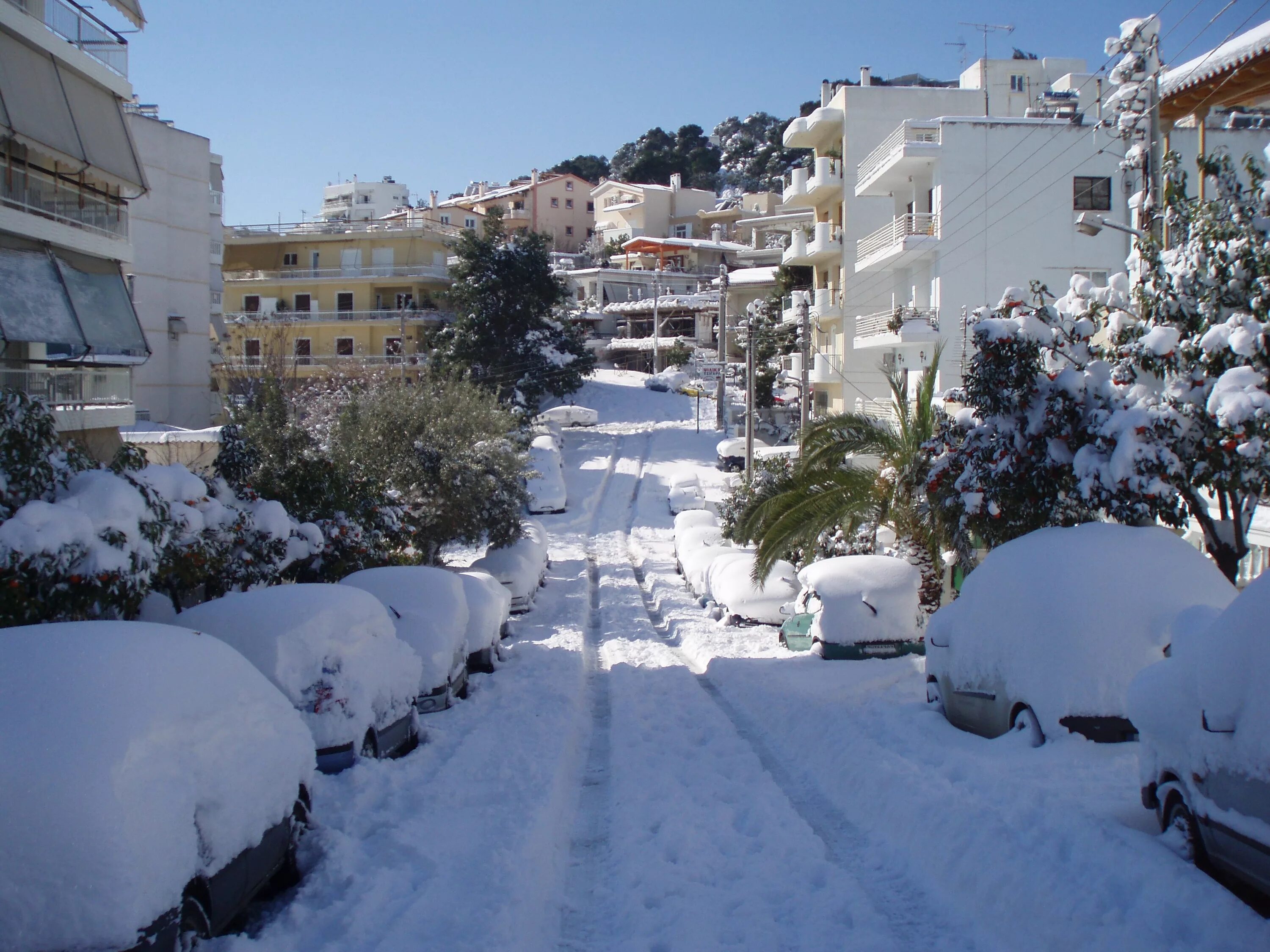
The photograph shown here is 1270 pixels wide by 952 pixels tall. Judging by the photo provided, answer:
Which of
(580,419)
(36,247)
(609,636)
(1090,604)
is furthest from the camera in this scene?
(580,419)

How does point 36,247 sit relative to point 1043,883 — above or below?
above

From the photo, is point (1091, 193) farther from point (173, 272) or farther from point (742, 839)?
point (173, 272)

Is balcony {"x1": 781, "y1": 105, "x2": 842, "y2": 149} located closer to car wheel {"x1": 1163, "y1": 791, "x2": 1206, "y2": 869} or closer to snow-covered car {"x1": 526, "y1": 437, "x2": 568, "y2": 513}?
snow-covered car {"x1": 526, "y1": 437, "x2": 568, "y2": 513}

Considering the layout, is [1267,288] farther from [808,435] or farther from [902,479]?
[808,435]

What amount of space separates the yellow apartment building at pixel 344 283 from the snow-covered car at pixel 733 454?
17.7 meters

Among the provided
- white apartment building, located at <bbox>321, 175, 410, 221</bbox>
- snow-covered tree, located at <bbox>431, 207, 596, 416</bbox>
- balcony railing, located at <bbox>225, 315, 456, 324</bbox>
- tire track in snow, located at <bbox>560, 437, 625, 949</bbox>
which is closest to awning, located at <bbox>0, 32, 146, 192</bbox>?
tire track in snow, located at <bbox>560, 437, 625, 949</bbox>

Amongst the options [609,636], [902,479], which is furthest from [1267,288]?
[609,636]

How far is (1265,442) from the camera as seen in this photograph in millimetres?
9484

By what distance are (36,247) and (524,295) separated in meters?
33.4

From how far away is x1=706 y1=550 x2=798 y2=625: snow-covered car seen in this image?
18.3 m

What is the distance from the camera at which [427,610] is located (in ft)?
40.2

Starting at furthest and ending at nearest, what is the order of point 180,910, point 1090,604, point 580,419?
1. point 580,419
2. point 1090,604
3. point 180,910

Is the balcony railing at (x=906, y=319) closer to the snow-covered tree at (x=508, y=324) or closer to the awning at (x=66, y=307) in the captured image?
the awning at (x=66, y=307)

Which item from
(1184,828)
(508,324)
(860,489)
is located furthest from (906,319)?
(508,324)
